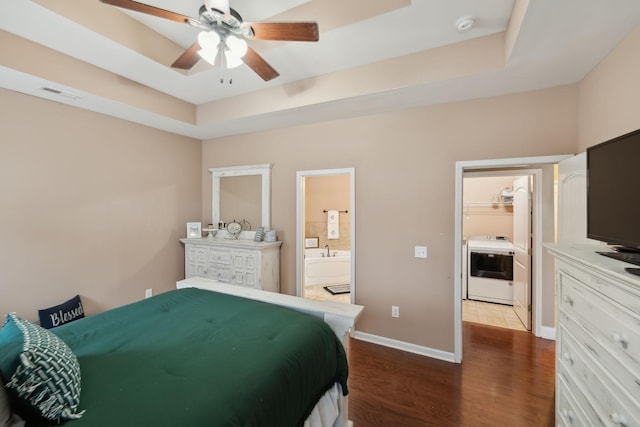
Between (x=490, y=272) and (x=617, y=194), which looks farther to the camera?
(x=490, y=272)

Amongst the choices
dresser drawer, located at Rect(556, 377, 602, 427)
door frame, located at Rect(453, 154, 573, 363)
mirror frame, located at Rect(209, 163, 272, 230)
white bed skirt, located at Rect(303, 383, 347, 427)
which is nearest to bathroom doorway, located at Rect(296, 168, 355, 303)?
mirror frame, located at Rect(209, 163, 272, 230)

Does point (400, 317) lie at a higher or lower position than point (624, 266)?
lower

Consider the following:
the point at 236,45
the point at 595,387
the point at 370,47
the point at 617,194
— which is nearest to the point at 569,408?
the point at 595,387

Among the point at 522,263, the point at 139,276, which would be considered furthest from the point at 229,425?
the point at 522,263

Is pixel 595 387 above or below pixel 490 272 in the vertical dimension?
above

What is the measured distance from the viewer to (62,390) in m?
0.89

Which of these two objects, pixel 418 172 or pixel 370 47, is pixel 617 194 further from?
pixel 370 47

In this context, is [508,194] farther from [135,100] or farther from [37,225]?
[37,225]

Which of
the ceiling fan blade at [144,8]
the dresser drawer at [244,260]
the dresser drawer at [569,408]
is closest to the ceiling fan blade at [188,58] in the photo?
the ceiling fan blade at [144,8]

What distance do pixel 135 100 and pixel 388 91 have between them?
261 cm

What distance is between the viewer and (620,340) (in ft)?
3.25

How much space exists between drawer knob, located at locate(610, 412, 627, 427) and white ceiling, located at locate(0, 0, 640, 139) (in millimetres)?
1904

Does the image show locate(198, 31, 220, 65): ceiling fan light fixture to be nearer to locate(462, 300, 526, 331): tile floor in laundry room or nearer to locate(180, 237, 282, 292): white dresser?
locate(180, 237, 282, 292): white dresser

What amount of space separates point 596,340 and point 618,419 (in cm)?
28
